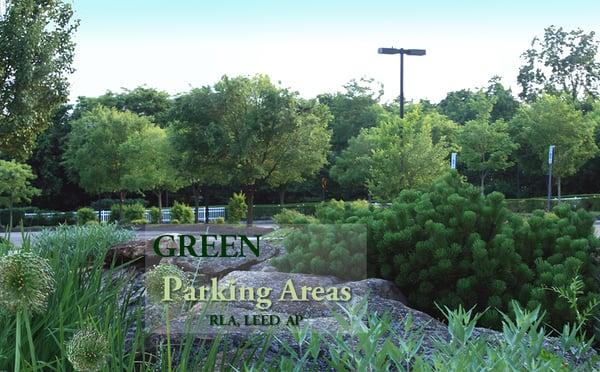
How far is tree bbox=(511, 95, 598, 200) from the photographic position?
1550 inches

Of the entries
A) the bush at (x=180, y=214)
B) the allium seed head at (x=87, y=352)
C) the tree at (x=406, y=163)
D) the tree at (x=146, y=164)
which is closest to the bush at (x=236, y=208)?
the bush at (x=180, y=214)

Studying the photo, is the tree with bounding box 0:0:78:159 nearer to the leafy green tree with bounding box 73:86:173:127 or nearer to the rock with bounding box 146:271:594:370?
the rock with bounding box 146:271:594:370

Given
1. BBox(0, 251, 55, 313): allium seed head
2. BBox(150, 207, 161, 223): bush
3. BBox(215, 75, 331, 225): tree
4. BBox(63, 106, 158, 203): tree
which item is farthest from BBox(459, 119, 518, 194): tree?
BBox(0, 251, 55, 313): allium seed head

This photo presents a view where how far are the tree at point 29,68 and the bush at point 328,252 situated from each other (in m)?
16.9

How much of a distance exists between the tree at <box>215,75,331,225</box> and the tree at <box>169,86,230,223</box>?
29 cm

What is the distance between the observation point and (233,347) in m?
4.49

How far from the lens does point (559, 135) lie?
39.7 meters

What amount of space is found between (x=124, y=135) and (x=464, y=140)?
17.3m

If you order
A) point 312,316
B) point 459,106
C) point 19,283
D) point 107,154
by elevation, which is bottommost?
point 312,316

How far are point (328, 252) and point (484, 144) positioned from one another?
33337mm

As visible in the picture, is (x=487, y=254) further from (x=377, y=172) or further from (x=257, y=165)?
(x=257, y=165)

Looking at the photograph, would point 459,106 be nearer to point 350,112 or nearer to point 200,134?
point 350,112

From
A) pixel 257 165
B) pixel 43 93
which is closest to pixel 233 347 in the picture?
pixel 43 93

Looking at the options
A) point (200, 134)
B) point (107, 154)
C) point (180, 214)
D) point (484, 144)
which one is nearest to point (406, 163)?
point (200, 134)
